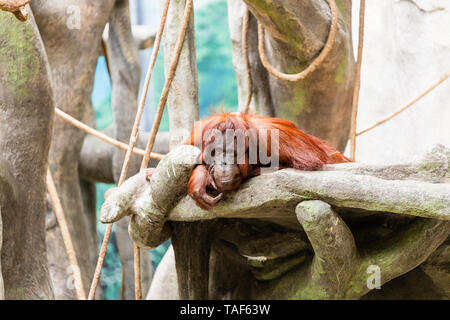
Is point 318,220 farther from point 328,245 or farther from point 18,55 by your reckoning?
point 18,55

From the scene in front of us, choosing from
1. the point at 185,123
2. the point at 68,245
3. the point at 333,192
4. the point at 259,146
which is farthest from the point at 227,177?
the point at 68,245

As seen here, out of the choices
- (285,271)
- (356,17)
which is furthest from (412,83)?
(285,271)

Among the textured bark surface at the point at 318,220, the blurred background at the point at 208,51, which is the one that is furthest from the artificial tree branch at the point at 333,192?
the blurred background at the point at 208,51

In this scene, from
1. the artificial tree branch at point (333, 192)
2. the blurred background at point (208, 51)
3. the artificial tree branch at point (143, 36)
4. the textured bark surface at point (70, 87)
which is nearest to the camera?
the artificial tree branch at point (333, 192)

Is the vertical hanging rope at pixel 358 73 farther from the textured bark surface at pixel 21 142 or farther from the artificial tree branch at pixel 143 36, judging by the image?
the artificial tree branch at pixel 143 36

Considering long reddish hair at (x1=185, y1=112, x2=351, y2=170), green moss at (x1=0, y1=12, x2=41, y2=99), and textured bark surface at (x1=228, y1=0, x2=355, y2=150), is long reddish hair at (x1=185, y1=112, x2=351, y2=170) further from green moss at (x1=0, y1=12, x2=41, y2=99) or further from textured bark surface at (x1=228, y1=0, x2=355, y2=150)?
textured bark surface at (x1=228, y1=0, x2=355, y2=150)

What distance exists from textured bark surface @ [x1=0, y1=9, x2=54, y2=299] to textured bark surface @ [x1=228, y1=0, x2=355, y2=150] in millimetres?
754

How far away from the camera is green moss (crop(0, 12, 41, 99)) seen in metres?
2.02

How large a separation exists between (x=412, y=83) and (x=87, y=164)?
208 centimetres

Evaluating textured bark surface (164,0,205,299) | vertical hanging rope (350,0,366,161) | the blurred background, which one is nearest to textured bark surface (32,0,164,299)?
textured bark surface (164,0,205,299)

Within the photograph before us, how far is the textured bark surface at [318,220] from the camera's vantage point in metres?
1.55

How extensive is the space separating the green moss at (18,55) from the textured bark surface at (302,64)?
0.74 meters

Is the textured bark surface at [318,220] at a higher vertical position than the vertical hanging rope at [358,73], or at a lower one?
lower

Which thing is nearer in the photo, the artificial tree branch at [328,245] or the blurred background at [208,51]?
the artificial tree branch at [328,245]
